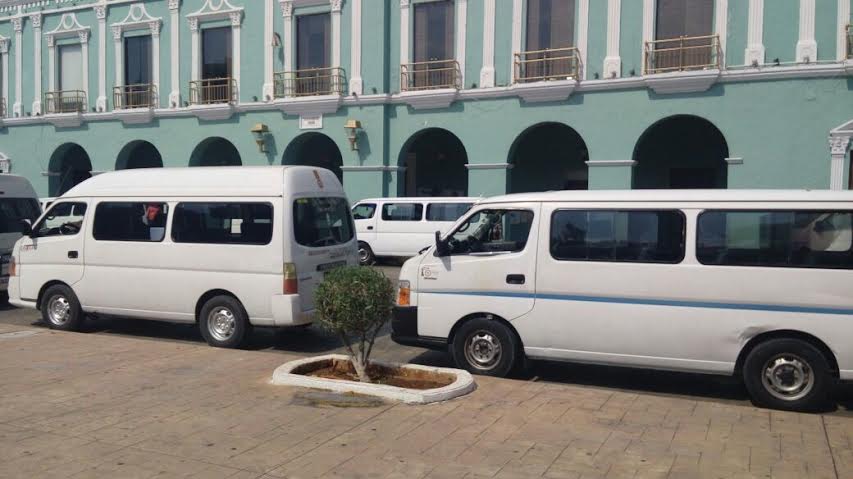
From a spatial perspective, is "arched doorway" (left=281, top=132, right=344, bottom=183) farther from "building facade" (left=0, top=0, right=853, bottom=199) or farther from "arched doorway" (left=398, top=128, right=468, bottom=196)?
"arched doorway" (left=398, top=128, right=468, bottom=196)

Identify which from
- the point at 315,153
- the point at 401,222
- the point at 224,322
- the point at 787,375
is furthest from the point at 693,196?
the point at 315,153

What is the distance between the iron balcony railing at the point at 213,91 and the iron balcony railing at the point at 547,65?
921cm

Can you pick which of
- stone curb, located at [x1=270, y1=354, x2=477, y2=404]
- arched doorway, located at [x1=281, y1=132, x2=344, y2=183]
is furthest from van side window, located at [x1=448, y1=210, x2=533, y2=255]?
arched doorway, located at [x1=281, y1=132, x2=344, y2=183]

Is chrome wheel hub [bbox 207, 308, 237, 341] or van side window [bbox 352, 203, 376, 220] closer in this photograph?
chrome wheel hub [bbox 207, 308, 237, 341]

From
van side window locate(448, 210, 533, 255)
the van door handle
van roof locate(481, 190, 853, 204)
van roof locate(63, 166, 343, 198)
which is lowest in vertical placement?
the van door handle

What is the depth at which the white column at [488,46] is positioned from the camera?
19.9m

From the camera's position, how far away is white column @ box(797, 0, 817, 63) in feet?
54.3

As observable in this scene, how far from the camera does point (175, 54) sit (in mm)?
23922

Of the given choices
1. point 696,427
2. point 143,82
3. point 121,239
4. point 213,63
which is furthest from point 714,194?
point 143,82

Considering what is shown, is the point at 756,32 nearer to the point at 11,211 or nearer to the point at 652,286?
the point at 652,286

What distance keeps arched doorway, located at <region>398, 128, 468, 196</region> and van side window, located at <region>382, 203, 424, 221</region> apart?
415 cm

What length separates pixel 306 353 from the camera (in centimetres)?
925

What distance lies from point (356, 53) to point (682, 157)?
9.80 meters

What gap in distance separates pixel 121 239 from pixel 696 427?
295 inches
